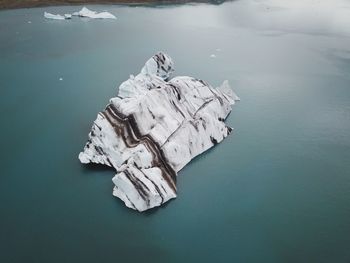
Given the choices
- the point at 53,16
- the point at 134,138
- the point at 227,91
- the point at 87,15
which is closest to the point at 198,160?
the point at 134,138

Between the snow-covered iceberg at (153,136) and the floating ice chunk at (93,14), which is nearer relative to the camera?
the snow-covered iceberg at (153,136)

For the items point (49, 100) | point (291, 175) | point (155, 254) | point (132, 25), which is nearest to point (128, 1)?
point (132, 25)

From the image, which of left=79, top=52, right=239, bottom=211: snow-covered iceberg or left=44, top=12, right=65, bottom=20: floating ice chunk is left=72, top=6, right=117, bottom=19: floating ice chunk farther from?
left=79, top=52, right=239, bottom=211: snow-covered iceberg

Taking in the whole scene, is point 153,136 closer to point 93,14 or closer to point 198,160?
point 198,160

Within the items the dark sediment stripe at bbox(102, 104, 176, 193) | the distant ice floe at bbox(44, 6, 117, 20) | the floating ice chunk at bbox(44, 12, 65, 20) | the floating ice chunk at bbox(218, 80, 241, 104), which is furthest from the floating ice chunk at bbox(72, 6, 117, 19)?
the dark sediment stripe at bbox(102, 104, 176, 193)

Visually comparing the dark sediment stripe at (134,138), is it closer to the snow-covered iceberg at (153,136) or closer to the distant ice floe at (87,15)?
the snow-covered iceberg at (153,136)

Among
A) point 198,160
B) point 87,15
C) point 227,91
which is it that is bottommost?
point 198,160

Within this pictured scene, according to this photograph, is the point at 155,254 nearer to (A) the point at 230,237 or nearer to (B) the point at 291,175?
(A) the point at 230,237

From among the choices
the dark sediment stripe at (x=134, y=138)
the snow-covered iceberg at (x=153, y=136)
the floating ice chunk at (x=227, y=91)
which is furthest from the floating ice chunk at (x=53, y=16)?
the dark sediment stripe at (x=134, y=138)
